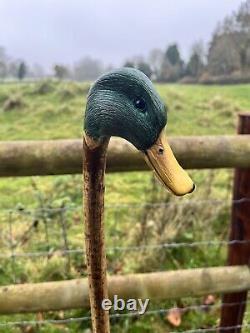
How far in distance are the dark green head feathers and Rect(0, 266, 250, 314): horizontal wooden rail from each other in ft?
2.06

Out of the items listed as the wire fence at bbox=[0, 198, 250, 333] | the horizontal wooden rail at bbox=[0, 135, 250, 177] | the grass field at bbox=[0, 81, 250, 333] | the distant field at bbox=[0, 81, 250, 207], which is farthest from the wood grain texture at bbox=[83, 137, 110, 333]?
the distant field at bbox=[0, 81, 250, 207]

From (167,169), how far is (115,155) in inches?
16.3

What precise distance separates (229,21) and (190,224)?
1.97 m

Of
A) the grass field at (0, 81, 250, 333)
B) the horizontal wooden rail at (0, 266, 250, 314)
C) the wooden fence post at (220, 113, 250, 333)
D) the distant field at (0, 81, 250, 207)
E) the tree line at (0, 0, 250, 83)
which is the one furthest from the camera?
the tree line at (0, 0, 250, 83)

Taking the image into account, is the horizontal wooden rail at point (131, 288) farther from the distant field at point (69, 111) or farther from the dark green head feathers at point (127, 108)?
the distant field at point (69, 111)

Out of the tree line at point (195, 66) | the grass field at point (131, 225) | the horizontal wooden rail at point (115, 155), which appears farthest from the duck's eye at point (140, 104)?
the tree line at point (195, 66)

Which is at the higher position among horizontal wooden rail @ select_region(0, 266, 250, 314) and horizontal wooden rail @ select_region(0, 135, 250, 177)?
horizontal wooden rail @ select_region(0, 135, 250, 177)

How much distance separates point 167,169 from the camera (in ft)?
2.22

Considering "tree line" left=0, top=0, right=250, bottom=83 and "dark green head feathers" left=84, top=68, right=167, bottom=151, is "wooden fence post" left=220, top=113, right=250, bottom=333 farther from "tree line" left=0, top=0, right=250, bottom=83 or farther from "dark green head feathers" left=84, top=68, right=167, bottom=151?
"tree line" left=0, top=0, right=250, bottom=83

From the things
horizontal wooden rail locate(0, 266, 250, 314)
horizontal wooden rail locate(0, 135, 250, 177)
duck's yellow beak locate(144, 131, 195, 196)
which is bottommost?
horizontal wooden rail locate(0, 266, 250, 314)

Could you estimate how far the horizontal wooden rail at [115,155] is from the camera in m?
1.05

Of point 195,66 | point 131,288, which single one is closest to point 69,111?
point 195,66

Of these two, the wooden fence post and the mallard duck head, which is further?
the wooden fence post

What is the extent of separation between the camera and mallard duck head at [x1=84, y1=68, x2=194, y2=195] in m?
0.66
